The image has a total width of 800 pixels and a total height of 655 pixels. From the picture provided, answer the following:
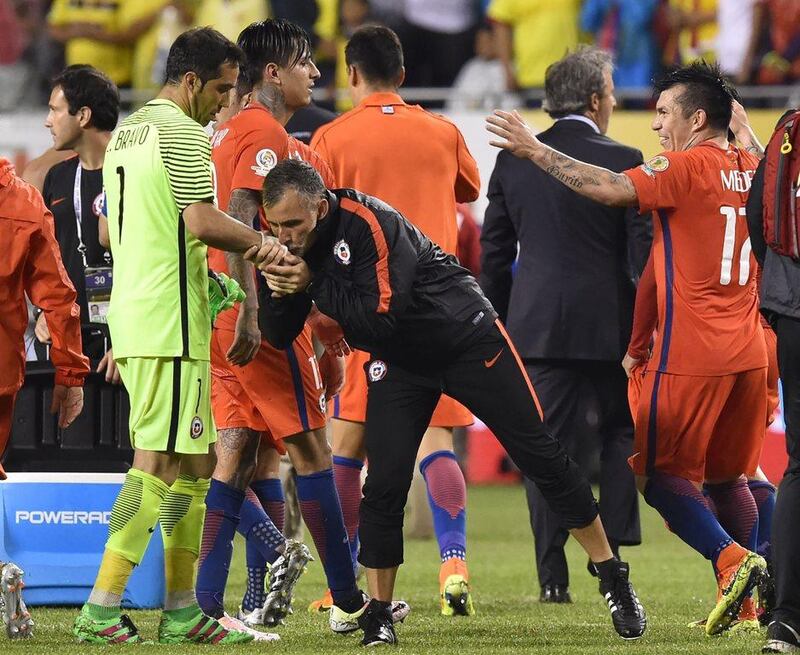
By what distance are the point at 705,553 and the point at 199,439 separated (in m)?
2.02

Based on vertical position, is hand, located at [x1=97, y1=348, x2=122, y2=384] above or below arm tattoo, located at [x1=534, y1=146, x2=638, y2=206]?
below

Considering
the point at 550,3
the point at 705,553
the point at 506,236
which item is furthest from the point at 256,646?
the point at 550,3

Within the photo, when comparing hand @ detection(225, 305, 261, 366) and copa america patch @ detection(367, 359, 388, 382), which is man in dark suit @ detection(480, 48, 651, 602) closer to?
copa america patch @ detection(367, 359, 388, 382)

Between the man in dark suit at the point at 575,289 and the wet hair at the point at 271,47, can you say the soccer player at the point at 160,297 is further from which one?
the man in dark suit at the point at 575,289

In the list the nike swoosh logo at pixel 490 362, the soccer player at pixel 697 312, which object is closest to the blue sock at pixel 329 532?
the nike swoosh logo at pixel 490 362

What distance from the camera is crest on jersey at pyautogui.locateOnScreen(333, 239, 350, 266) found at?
5.10 meters

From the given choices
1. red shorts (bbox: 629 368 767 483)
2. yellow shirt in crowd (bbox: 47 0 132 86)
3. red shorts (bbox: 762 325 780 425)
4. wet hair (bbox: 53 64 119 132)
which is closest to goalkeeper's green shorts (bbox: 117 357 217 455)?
red shorts (bbox: 629 368 767 483)

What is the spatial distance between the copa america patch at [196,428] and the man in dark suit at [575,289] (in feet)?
A: 7.46

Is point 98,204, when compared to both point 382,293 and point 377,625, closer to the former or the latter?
point 382,293

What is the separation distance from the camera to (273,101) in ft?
20.3

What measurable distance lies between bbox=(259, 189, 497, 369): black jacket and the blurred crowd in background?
30.2ft

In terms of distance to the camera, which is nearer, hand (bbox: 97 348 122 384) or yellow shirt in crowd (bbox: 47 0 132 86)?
→ hand (bbox: 97 348 122 384)

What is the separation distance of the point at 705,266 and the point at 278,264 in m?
1.76

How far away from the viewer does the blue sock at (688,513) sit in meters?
5.81
